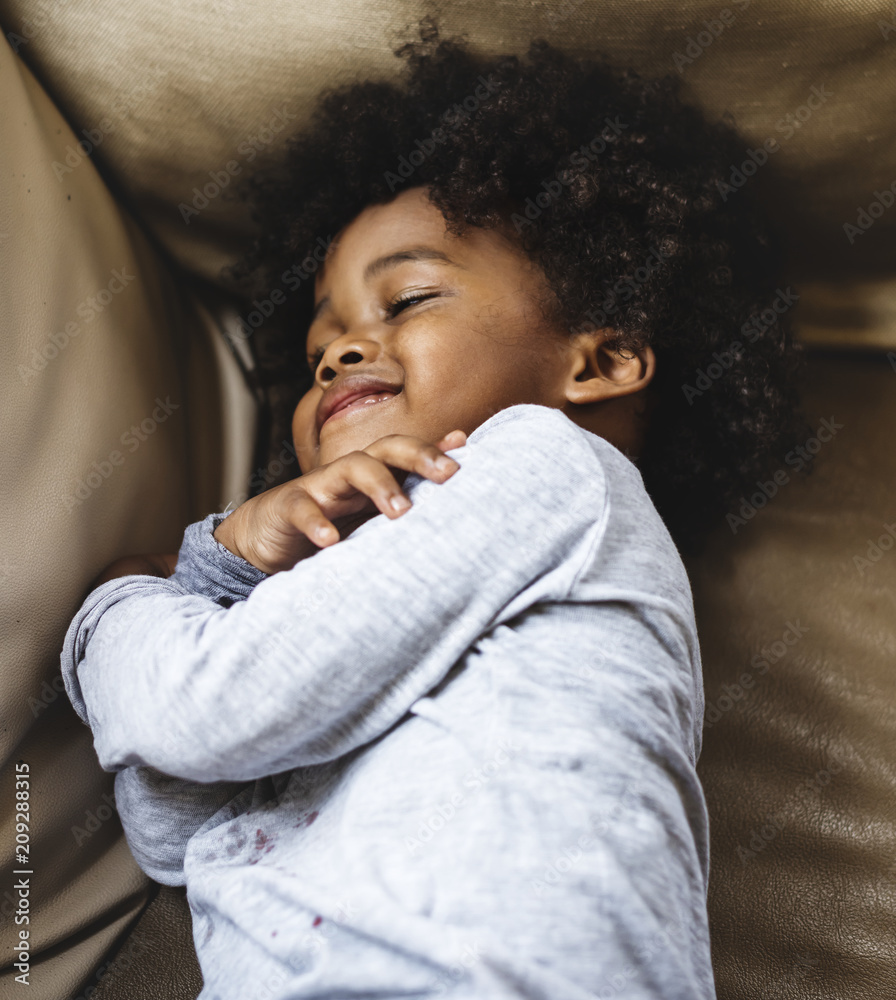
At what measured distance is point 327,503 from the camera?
2.05 ft

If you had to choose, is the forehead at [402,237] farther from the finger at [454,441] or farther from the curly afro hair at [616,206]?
the finger at [454,441]

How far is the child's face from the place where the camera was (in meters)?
0.72

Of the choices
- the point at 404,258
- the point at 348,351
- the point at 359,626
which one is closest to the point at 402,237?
the point at 404,258

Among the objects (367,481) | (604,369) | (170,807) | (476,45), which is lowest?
(170,807)

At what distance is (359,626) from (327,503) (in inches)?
5.9

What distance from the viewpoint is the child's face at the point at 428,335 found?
0.72 m

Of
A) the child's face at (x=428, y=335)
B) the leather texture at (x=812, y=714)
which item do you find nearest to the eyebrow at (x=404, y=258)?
the child's face at (x=428, y=335)

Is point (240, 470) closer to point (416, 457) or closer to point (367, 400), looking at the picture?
point (367, 400)

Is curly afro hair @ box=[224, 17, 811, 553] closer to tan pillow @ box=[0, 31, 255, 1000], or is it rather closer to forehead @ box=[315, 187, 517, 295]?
forehead @ box=[315, 187, 517, 295]

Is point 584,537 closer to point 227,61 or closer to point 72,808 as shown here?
point 72,808

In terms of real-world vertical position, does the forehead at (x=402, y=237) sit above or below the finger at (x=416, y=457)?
above

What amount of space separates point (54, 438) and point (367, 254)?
1.17 feet

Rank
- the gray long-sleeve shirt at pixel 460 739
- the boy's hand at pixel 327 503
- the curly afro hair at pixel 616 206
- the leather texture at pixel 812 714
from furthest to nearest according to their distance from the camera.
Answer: the curly afro hair at pixel 616 206
the leather texture at pixel 812 714
the boy's hand at pixel 327 503
the gray long-sleeve shirt at pixel 460 739

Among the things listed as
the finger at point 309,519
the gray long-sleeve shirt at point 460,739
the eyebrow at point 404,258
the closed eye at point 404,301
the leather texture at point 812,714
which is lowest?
the leather texture at point 812,714
